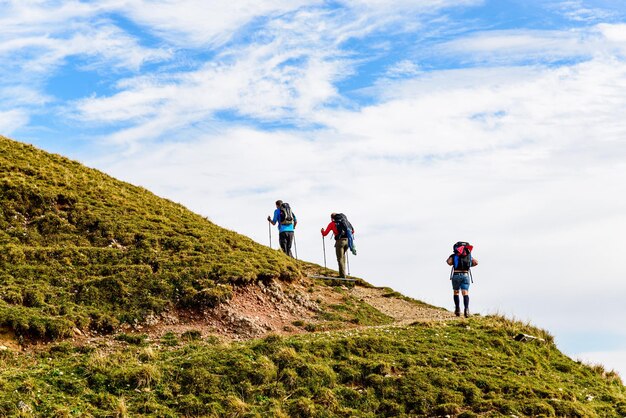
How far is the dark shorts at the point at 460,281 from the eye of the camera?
27.5m

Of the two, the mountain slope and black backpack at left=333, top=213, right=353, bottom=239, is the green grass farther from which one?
black backpack at left=333, top=213, right=353, bottom=239

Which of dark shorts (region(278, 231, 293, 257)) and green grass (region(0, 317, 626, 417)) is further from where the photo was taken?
dark shorts (region(278, 231, 293, 257))

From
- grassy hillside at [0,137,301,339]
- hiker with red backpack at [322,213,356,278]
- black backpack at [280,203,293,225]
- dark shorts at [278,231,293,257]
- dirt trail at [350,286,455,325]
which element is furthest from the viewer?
dark shorts at [278,231,293,257]

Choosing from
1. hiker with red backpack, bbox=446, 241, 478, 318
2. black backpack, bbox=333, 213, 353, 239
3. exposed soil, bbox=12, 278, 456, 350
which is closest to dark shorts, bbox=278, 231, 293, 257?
black backpack, bbox=333, 213, 353, 239

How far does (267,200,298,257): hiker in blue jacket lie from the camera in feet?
117

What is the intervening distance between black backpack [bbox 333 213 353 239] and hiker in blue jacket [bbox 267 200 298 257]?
9.09 feet

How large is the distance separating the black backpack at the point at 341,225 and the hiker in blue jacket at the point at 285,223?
2.77 metres

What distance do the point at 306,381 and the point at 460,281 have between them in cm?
1028

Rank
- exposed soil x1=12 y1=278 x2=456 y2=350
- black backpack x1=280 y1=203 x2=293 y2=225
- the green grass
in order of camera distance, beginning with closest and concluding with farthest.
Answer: the green grass, exposed soil x1=12 y1=278 x2=456 y2=350, black backpack x1=280 y1=203 x2=293 y2=225

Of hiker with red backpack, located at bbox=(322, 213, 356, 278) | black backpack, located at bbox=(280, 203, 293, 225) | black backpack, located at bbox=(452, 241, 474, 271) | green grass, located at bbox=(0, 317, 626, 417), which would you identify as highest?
black backpack, located at bbox=(280, 203, 293, 225)

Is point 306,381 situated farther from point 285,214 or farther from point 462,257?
point 285,214

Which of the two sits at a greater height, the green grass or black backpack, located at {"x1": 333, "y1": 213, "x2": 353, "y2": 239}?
black backpack, located at {"x1": 333, "y1": 213, "x2": 353, "y2": 239}

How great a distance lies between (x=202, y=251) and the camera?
29953mm

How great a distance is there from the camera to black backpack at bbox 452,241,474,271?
2733cm
